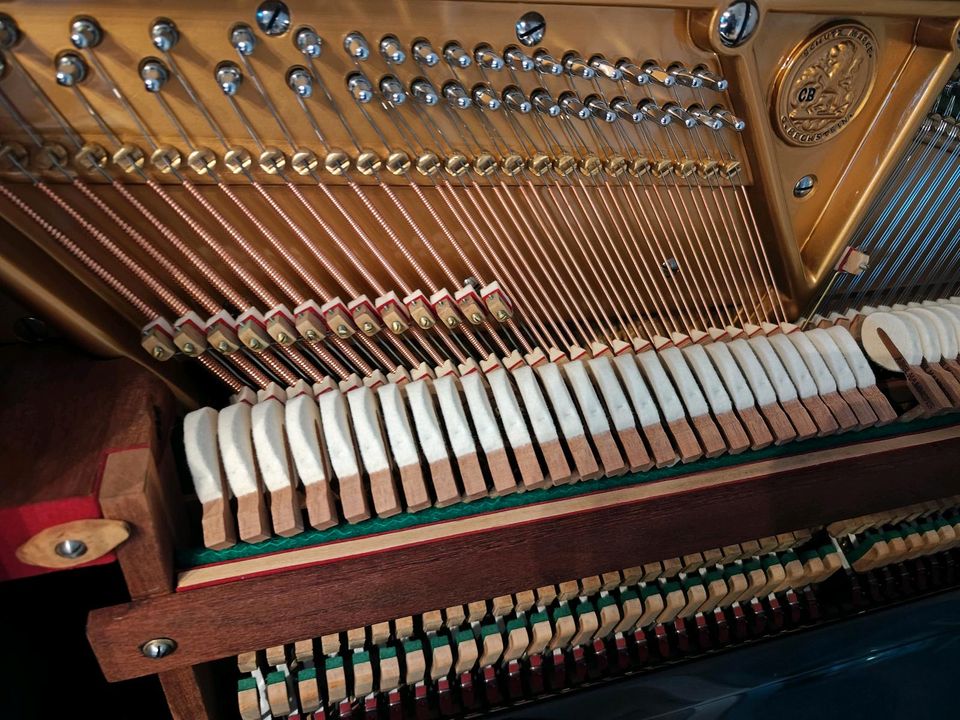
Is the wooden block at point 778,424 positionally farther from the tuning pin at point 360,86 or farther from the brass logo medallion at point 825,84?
the tuning pin at point 360,86

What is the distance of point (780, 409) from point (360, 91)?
108 cm

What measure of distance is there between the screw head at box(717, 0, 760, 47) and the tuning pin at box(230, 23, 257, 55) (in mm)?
862

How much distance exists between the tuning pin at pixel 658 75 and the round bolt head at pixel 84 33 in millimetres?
971

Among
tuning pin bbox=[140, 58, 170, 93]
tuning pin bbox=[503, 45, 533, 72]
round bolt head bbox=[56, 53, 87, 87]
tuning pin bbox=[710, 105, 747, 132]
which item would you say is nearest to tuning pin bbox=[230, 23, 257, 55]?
tuning pin bbox=[140, 58, 170, 93]

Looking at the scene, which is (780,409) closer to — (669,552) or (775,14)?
(669,552)

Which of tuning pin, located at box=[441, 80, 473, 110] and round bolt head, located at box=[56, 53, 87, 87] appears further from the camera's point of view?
tuning pin, located at box=[441, 80, 473, 110]

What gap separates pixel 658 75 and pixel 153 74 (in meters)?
0.92

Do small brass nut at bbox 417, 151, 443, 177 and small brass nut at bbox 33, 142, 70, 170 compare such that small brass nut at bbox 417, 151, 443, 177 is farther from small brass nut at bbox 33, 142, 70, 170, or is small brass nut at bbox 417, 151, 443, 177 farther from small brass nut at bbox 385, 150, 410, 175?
small brass nut at bbox 33, 142, 70, 170

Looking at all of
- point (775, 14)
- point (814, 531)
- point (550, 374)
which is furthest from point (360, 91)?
point (814, 531)

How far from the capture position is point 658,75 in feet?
4.25

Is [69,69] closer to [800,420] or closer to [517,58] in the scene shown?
[517,58]

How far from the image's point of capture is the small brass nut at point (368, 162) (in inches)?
48.1

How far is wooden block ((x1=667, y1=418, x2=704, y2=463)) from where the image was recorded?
132 centimetres

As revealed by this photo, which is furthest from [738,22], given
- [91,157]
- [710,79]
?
[91,157]
